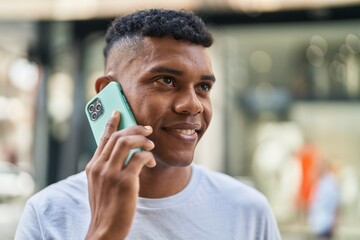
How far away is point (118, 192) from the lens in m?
1.40

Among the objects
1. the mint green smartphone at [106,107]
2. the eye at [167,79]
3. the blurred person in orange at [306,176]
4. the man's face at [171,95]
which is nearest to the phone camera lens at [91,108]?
the mint green smartphone at [106,107]

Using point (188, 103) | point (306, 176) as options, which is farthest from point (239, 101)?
point (188, 103)

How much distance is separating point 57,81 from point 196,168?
766 centimetres

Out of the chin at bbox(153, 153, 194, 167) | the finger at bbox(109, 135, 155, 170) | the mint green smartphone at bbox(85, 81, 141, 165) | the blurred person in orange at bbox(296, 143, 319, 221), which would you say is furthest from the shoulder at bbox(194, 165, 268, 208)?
the blurred person in orange at bbox(296, 143, 319, 221)

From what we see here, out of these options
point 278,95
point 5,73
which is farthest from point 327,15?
point 5,73

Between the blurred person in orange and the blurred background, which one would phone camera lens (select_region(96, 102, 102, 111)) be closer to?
the blurred background

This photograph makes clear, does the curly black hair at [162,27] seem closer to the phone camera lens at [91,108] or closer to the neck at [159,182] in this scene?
the phone camera lens at [91,108]

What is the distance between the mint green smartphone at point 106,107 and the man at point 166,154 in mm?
25

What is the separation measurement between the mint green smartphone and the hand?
17cm

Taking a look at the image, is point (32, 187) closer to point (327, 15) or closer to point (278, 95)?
point (278, 95)

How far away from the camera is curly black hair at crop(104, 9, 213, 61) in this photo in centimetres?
165

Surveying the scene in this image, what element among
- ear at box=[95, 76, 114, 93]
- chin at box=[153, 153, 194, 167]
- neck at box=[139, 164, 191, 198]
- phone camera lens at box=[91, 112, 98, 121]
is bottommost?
neck at box=[139, 164, 191, 198]

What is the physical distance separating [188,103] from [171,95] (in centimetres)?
5

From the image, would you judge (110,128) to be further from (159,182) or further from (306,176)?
(306,176)
